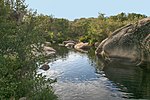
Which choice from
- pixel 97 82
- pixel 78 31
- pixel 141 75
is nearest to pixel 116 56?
pixel 141 75

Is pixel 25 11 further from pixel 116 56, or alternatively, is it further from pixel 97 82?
pixel 116 56

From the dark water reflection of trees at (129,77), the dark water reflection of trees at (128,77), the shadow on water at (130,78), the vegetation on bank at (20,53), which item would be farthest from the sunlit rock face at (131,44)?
the vegetation on bank at (20,53)

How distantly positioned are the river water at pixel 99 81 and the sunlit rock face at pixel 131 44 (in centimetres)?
239

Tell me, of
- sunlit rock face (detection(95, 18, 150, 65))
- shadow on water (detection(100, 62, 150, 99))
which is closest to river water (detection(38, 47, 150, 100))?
shadow on water (detection(100, 62, 150, 99))

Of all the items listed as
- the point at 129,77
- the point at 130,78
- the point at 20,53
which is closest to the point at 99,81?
the point at 130,78

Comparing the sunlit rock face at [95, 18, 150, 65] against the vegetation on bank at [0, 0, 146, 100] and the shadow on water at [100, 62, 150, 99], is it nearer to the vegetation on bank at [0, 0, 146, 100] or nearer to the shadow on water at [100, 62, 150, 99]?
the shadow on water at [100, 62, 150, 99]

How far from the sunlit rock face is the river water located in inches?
93.9

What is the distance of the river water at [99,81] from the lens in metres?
28.8

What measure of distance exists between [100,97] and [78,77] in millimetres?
10529

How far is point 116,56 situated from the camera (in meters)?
52.1

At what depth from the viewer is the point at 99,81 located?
3578 cm

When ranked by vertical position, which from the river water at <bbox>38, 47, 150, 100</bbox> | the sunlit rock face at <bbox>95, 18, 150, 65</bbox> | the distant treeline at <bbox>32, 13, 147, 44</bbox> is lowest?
the river water at <bbox>38, 47, 150, 100</bbox>

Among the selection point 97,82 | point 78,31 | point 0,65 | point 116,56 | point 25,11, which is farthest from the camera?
point 78,31

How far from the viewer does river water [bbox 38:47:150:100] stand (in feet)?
94.4
